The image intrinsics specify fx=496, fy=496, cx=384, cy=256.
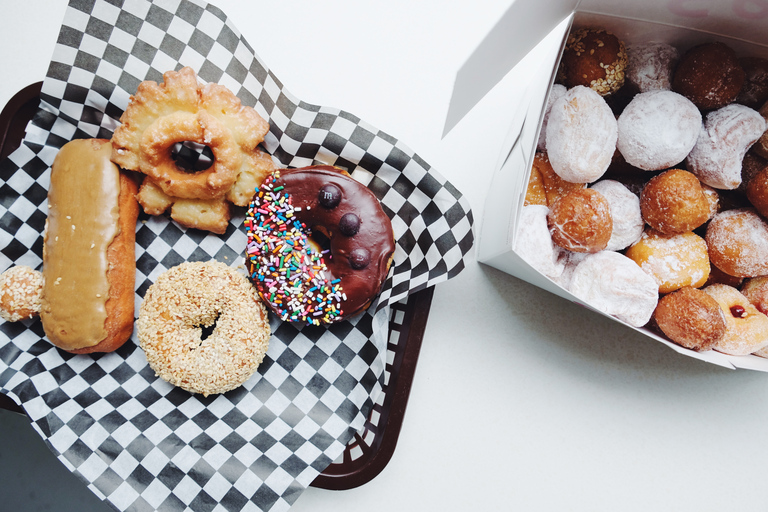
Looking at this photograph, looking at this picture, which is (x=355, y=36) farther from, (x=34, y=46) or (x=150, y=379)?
(x=150, y=379)

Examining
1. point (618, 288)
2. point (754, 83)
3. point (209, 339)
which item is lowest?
point (209, 339)

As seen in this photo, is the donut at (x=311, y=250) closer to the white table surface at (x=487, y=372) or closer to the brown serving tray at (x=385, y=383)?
the brown serving tray at (x=385, y=383)

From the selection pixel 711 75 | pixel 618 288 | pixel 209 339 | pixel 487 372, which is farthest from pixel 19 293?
pixel 711 75

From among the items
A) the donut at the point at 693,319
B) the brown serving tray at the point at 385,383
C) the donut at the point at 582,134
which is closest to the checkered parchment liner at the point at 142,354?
the brown serving tray at the point at 385,383

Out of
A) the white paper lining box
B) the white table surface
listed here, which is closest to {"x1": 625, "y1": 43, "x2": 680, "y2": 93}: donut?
the white paper lining box

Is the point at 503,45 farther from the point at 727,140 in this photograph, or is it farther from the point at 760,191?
the point at 760,191

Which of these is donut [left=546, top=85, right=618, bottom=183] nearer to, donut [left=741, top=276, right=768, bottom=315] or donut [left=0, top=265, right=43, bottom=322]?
donut [left=741, top=276, right=768, bottom=315]

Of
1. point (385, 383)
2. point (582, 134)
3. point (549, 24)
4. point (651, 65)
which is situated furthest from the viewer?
point (385, 383)
